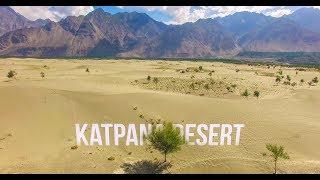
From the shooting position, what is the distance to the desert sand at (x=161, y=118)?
879 inches

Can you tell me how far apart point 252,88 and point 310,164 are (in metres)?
23.7

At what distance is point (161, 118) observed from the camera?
30.8 meters

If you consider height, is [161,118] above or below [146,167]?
above

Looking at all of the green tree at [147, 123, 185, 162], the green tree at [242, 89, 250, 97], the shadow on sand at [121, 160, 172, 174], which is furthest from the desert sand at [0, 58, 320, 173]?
the green tree at [147, 123, 185, 162]

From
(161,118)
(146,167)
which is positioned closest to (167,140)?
(146,167)

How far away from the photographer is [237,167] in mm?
22156

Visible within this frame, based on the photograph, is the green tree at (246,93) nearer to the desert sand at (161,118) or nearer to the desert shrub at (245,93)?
the desert shrub at (245,93)

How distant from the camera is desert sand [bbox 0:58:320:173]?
22328 mm

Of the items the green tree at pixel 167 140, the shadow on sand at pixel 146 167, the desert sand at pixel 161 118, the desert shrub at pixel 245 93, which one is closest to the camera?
the green tree at pixel 167 140

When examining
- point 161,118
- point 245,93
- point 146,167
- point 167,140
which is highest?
point 167,140

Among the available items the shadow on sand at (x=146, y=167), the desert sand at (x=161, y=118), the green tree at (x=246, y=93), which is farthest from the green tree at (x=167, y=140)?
the green tree at (x=246, y=93)

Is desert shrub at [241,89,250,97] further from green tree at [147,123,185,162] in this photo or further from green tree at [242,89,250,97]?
green tree at [147,123,185,162]

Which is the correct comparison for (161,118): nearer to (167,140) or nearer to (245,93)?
(167,140)
